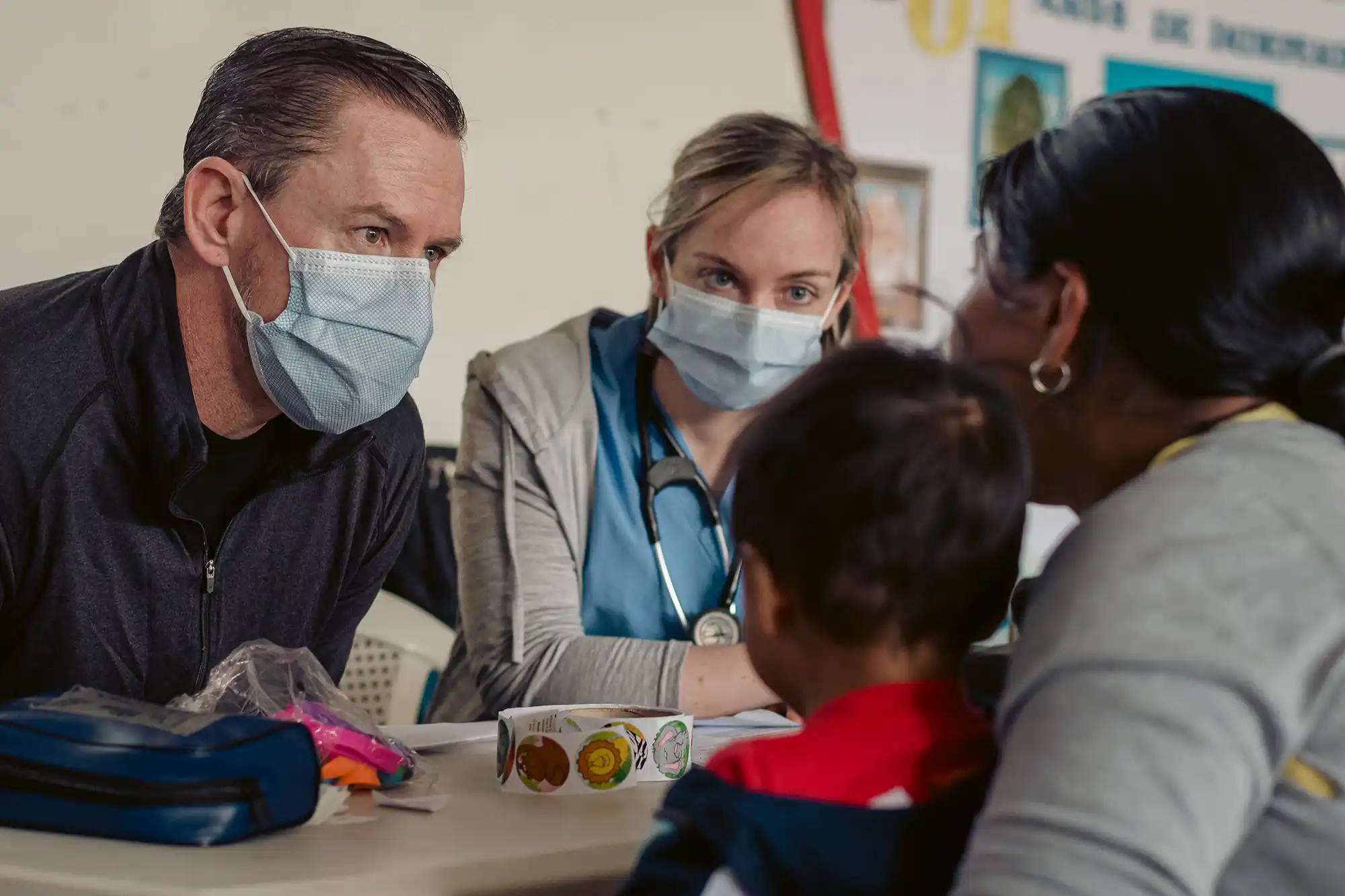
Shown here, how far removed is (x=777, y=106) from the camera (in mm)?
3594

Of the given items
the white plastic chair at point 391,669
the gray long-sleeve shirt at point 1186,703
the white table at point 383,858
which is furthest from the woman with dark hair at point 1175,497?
the white plastic chair at point 391,669

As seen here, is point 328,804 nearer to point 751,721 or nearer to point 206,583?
point 206,583

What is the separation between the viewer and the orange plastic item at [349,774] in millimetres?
1181

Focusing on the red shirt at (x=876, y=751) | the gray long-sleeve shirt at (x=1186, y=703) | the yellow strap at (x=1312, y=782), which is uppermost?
the gray long-sleeve shirt at (x=1186, y=703)

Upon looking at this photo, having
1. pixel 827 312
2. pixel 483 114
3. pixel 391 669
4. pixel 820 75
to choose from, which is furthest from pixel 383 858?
pixel 820 75

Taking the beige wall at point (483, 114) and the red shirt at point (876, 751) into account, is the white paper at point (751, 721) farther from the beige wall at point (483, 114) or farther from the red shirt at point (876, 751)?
the beige wall at point (483, 114)

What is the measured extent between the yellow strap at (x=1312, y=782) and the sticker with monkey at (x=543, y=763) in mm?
673

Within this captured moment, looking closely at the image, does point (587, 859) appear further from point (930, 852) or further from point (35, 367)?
point (35, 367)

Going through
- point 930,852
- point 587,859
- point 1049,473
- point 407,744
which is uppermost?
point 1049,473

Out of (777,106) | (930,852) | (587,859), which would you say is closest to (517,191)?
(777,106)

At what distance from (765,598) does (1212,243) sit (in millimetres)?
370

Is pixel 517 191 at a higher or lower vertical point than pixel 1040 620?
lower

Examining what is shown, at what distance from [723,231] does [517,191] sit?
1383mm

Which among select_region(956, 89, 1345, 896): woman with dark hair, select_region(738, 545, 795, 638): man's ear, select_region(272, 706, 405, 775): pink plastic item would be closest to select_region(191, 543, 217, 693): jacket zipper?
select_region(272, 706, 405, 775): pink plastic item
